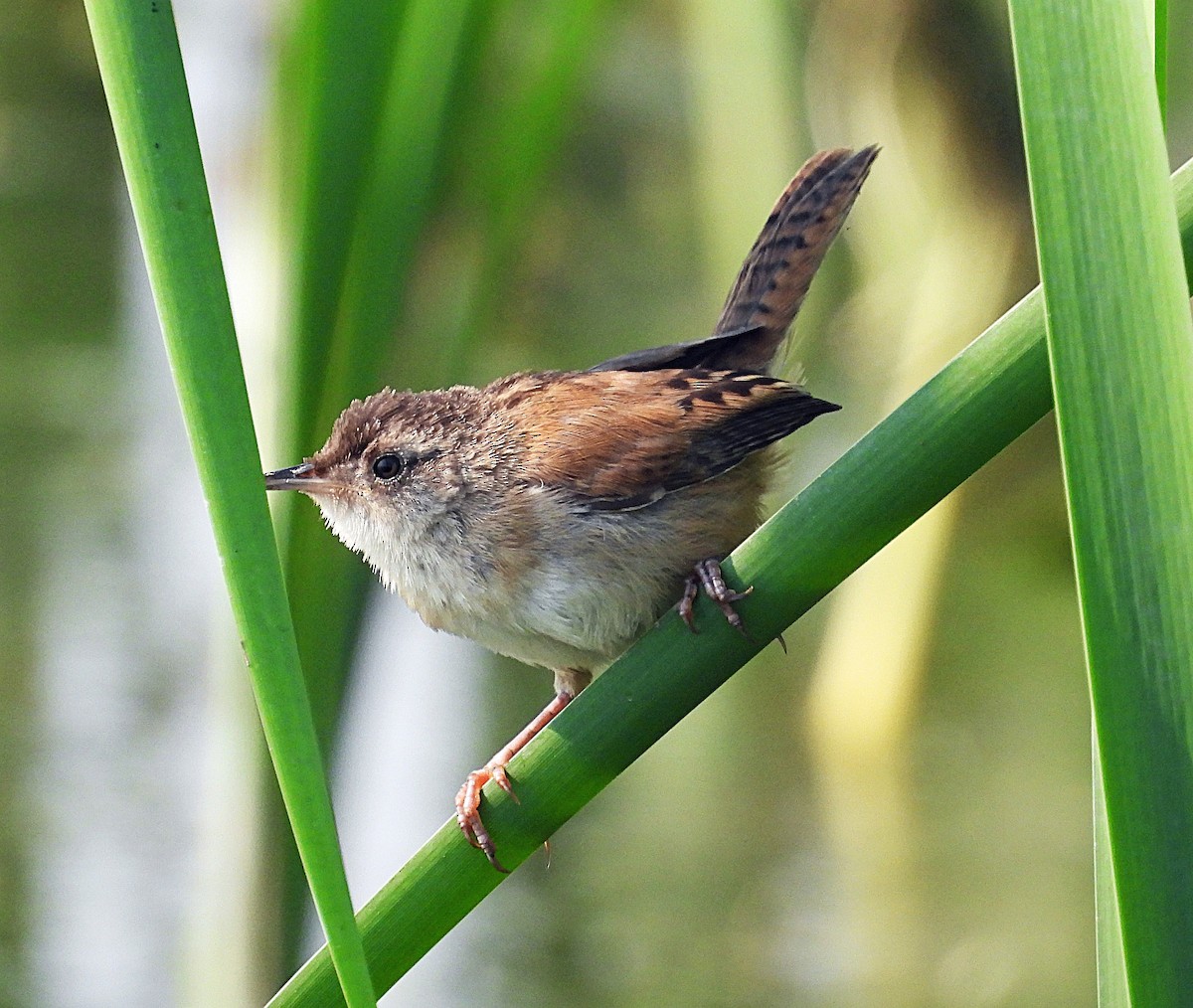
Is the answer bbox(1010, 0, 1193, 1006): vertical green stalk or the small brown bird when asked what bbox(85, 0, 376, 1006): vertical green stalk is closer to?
bbox(1010, 0, 1193, 1006): vertical green stalk

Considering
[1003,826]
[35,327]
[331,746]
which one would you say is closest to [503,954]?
[1003,826]

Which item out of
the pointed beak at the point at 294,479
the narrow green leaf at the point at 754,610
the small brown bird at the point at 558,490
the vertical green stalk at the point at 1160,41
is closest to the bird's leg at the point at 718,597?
the narrow green leaf at the point at 754,610

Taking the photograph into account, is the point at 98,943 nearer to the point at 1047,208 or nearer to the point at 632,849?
the point at 632,849

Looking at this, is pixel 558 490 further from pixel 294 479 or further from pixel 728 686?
pixel 728 686

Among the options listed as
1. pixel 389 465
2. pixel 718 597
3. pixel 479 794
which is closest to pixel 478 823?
pixel 479 794

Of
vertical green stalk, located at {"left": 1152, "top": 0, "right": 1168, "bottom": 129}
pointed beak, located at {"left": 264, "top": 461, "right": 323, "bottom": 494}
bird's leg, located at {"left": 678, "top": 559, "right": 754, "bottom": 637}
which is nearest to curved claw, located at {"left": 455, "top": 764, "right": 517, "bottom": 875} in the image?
bird's leg, located at {"left": 678, "top": 559, "right": 754, "bottom": 637}
